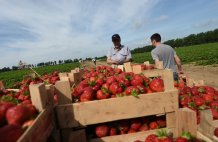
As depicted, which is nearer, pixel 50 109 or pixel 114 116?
pixel 50 109

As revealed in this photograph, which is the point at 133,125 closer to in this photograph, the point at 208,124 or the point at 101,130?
the point at 101,130

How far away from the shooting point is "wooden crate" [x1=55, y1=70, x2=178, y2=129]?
106 inches

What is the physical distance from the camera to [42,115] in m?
2.21

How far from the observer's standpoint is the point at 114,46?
7.41m

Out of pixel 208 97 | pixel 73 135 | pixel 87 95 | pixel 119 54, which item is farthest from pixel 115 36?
pixel 73 135

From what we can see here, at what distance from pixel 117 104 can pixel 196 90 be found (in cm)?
178

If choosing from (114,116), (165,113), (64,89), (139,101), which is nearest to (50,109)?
(64,89)

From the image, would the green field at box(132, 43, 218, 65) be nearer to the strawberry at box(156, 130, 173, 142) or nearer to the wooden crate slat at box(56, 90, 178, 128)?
the wooden crate slat at box(56, 90, 178, 128)

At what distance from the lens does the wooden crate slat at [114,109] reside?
2.71 m

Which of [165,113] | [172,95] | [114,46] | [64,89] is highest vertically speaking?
[114,46]

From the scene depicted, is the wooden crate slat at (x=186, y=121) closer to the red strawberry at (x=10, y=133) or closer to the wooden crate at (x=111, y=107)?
the wooden crate at (x=111, y=107)

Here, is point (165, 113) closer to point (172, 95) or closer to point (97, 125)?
point (172, 95)

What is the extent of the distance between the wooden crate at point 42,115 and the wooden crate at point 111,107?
0.46 ft

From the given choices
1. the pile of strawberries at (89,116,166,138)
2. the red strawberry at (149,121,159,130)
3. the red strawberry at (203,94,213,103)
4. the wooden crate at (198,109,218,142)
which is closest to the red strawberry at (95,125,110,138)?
the pile of strawberries at (89,116,166,138)
